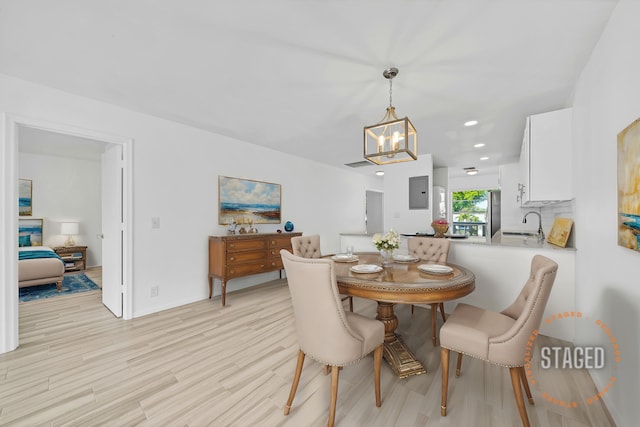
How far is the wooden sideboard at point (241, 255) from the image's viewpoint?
347 cm

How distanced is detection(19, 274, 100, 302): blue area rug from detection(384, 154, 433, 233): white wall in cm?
551

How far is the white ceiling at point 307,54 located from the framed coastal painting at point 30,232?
4.40 meters

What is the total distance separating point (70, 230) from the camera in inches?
210

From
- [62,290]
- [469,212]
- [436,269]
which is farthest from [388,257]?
[469,212]

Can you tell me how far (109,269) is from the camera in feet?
10.7

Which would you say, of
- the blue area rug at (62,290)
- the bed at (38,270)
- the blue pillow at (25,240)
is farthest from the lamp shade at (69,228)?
the bed at (38,270)

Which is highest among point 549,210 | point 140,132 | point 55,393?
point 140,132

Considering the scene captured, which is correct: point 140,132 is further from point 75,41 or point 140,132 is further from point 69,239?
point 69,239

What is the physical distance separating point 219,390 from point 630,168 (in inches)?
109

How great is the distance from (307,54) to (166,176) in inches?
97.5

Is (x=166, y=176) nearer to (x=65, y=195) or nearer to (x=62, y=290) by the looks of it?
(x=62, y=290)

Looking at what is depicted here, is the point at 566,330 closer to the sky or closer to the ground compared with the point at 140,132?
closer to the ground

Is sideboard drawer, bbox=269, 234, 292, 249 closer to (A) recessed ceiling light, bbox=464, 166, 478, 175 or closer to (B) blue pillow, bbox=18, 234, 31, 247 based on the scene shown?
(A) recessed ceiling light, bbox=464, 166, 478, 175

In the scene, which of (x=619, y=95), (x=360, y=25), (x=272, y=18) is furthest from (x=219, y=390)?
(x=619, y=95)
